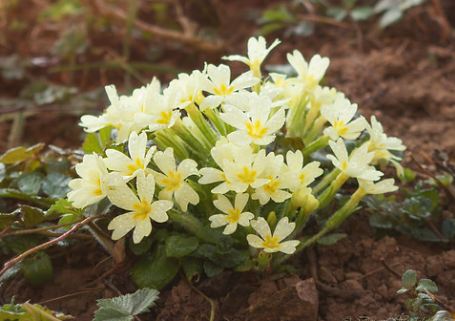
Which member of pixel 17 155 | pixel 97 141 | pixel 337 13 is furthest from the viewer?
pixel 337 13

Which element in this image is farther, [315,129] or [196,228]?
[315,129]

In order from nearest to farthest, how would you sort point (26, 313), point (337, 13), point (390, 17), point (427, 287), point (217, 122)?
point (26, 313) < point (427, 287) < point (217, 122) < point (390, 17) < point (337, 13)

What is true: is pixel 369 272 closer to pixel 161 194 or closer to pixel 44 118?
pixel 161 194

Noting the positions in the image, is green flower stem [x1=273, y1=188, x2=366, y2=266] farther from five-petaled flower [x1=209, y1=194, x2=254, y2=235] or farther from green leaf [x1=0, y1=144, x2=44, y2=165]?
green leaf [x1=0, y1=144, x2=44, y2=165]

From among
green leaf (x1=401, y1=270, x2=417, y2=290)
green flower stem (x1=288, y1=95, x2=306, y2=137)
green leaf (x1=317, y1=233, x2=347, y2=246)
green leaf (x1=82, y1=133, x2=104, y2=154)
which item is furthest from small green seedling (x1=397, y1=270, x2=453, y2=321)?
green leaf (x1=82, y1=133, x2=104, y2=154)

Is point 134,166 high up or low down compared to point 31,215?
up

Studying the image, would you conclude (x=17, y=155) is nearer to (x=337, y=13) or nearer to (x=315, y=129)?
(x=315, y=129)

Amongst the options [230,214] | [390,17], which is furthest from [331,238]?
[390,17]
